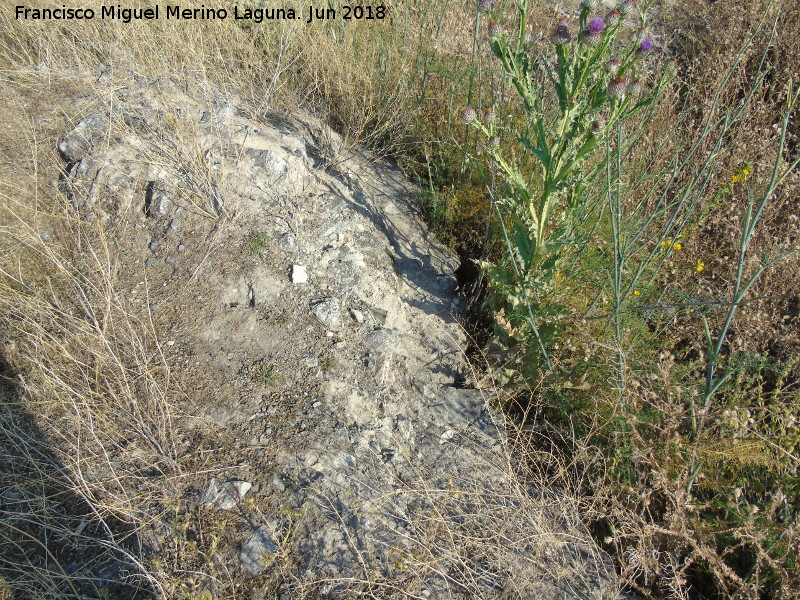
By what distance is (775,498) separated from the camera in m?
1.87

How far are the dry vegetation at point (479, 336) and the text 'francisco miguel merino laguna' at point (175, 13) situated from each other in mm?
98

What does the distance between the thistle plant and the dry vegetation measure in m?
0.29

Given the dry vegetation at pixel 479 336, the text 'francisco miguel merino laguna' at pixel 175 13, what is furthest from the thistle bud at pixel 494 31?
the text 'francisco miguel merino laguna' at pixel 175 13

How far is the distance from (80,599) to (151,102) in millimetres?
2862

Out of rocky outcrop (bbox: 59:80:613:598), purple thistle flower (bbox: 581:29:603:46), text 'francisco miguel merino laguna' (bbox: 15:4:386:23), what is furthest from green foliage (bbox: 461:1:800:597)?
text 'francisco miguel merino laguna' (bbox: 15:4:386:23)

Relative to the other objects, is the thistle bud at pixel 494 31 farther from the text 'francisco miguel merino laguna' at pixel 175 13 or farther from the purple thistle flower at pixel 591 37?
the text 'francisco miguel merino laguna' at pixel 175 13

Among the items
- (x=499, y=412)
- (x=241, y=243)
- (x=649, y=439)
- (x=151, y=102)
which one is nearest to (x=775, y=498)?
(x=649, y=439)

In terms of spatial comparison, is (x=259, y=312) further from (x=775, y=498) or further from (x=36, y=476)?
(x=775, y=498)

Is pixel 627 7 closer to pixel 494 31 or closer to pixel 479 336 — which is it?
pixel 494 31

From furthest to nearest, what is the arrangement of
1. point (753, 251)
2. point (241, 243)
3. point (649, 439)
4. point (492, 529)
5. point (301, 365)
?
point (753, 251)
point (241, 243)
point (301, 365)
point (649, 439)
point (492, 529)

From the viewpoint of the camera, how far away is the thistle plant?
2107 millimetres

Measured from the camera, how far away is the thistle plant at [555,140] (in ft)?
6.91

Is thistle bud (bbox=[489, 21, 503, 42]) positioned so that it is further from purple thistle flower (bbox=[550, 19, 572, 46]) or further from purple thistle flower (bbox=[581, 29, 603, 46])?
purple thistle flower (bbox=[581, 29, 603, 46])

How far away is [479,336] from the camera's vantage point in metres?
3.03
